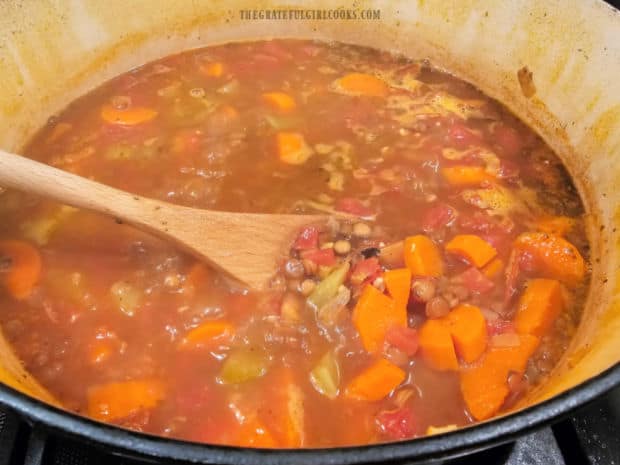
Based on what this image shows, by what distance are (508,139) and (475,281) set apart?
1.15 meters

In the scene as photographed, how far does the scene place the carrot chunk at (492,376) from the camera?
2.13 meters

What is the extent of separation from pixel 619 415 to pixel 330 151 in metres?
1.87

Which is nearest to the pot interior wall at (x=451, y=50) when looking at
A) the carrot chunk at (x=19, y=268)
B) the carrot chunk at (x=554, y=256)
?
the carrot chunk at (x=554, y=256)

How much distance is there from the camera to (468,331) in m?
2.29

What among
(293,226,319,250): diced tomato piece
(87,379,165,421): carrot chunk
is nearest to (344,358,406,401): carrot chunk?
(293,226,319,250): diced tomato piece

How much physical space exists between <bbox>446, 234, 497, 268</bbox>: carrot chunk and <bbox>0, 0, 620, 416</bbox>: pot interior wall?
0.47m

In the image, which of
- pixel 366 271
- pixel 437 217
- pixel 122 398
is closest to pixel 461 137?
pixel 437 217

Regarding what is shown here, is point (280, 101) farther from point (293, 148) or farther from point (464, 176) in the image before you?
point (464, 176)

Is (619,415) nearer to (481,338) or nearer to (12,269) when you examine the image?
(481,338)

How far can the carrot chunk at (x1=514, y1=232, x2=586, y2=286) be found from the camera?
8.52ft

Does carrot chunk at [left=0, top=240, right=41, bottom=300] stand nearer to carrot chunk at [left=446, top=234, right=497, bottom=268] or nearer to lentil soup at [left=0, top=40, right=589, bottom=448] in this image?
lentil soup at [left=0, top=40, right=589, bottom=448]

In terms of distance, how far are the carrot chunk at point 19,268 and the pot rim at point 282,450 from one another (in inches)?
45.2

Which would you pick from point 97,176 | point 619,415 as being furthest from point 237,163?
point 619,415

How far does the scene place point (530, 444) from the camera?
221cm
